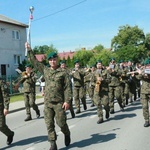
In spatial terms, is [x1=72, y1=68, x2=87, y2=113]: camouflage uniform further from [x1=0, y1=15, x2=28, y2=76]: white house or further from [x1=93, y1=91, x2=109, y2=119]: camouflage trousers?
[x1=0, y1=15, x2=28, y2=76]: white house

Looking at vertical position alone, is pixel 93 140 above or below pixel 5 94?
below

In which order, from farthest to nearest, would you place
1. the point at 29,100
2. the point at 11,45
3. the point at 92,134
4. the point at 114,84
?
the point at 11,45
the point at 114,84
the point at 29,100
the point at 92,134

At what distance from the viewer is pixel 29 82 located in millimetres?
11914

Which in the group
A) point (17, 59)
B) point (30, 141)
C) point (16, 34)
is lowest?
→ point (30, 141)

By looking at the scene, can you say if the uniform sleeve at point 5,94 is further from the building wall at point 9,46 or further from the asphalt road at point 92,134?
the building wall at point 9,46

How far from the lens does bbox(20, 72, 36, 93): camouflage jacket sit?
11758 millimetres

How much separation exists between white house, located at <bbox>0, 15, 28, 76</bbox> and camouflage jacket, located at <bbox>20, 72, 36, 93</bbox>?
1033 inches

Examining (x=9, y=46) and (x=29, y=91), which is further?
(x=9, y=46)

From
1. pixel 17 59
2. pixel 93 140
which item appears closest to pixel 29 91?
pixel 93 140

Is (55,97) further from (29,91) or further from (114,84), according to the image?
(114,84)

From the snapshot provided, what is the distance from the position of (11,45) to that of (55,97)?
33.9 metres

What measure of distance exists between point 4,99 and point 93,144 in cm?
213

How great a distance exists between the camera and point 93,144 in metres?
7.47

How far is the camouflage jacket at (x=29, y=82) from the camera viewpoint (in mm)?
11758
